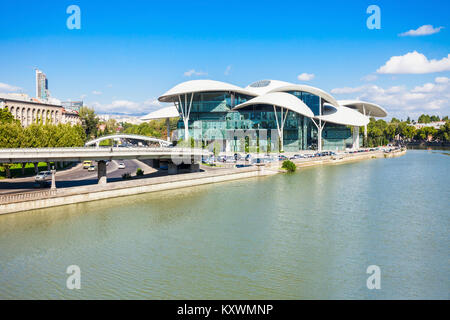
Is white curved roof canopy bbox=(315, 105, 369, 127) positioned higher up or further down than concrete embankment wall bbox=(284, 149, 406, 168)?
higher up

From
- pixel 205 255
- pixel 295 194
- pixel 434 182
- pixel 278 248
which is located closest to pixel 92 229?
pixel 205 255

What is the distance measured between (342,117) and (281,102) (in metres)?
20.5

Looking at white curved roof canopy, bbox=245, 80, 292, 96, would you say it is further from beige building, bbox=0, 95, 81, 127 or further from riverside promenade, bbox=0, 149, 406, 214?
beige building, bbox=0, 95, 81, 127

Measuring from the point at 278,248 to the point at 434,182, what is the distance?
3059 cm

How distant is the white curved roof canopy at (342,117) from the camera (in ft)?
274

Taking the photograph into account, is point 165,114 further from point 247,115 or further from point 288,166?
point 288,166

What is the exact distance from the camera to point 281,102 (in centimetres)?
7206

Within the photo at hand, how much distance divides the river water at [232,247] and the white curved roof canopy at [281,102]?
39691mm

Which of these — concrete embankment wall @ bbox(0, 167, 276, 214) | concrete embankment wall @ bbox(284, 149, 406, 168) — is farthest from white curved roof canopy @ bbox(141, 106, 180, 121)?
concrete embankment wall @ bbox(0, 167, 276, 214)

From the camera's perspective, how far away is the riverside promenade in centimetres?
2658

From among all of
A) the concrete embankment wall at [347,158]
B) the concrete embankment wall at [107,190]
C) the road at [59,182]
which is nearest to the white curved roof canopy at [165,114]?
the concrete embankment wall at [347,158]

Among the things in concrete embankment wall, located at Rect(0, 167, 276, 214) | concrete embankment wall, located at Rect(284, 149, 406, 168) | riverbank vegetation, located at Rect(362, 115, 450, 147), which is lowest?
concrete embankment wall, located at Rect(0, 167, 276, 214)

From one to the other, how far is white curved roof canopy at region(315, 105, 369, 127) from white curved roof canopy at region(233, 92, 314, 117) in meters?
8.86
